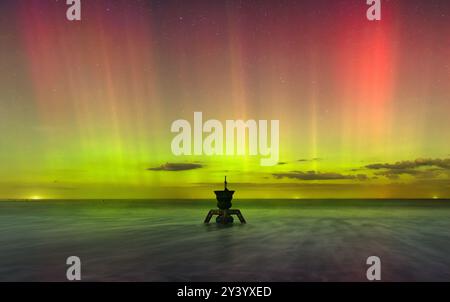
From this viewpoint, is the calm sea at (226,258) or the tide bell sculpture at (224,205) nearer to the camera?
the calm sea at (226,258)

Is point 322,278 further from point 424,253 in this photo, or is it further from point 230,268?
point 424,253

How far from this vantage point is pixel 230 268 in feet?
61.8

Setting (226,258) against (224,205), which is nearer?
(226,258)

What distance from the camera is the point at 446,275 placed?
56.3 ft

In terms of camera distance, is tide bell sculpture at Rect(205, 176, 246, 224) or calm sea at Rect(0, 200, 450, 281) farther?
tide bell sculpture at Rect(205, 176, 246, 224)
